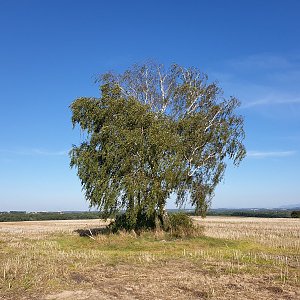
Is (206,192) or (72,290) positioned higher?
(206,192)

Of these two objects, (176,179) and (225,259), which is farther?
(176,179)

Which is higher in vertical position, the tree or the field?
the tree

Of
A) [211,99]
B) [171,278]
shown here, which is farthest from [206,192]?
[171,278]

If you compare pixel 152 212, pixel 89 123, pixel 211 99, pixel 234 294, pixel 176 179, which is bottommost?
pixel 234 294

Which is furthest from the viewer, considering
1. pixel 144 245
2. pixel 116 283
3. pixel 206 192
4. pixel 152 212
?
pixel 206 192

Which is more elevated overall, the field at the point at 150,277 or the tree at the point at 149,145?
the tree at the point at 149,145

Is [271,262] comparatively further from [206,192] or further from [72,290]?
[206,192]

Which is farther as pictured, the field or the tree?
the tree

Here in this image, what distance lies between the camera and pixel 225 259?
19.9 meters

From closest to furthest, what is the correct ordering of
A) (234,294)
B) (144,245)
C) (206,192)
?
1. (234,294)
2. (144,245)
3. (206,192)

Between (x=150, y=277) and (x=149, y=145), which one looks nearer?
(x=150, y=277)

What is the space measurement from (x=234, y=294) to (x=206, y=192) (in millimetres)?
21209

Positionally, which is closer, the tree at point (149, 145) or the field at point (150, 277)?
the field at point (150, 277)

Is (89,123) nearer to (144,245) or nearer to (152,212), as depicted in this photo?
(152,212)
